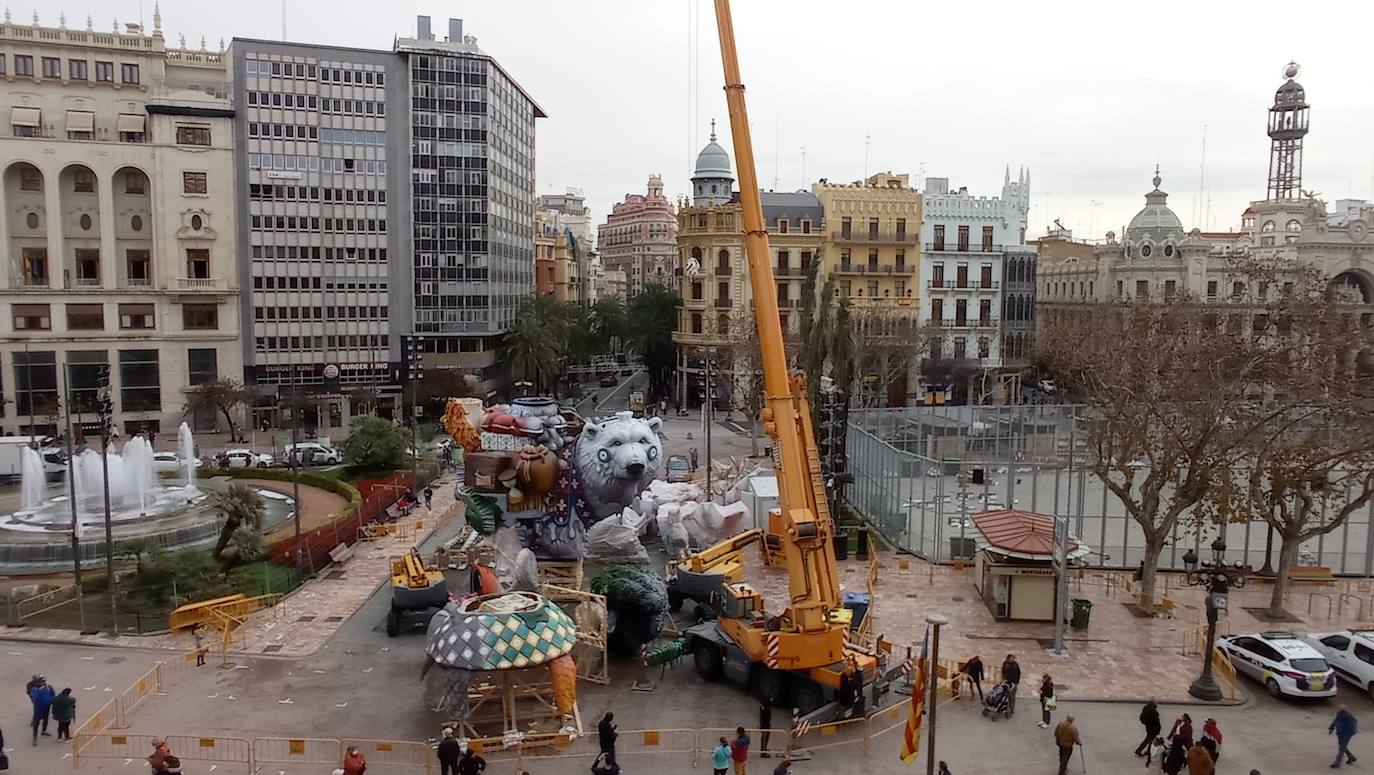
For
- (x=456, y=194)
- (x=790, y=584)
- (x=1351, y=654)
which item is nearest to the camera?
(x=790, y=584)

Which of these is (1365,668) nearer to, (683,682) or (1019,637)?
(1019,637)

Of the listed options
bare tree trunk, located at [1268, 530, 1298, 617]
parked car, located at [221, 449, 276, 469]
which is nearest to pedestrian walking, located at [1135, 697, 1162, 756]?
bare tree trunk, located at [1268, 530, 1298, 617]

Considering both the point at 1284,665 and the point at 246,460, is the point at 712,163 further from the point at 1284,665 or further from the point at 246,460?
the point at 1284,665

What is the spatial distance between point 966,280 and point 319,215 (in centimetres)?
4228

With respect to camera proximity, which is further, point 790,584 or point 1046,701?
point 790,584

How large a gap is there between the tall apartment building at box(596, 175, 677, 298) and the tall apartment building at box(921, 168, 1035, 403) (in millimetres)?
85547

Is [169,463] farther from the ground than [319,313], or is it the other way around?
A: [319,313]

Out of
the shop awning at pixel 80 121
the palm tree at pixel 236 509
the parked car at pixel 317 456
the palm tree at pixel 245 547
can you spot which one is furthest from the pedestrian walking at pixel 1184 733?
the shop awning at pixel 80 121

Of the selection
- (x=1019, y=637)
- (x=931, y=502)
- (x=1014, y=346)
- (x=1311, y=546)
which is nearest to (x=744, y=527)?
(x=931, y=502)

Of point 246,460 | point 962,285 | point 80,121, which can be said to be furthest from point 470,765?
point 962,285

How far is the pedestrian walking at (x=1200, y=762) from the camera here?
1512 cm

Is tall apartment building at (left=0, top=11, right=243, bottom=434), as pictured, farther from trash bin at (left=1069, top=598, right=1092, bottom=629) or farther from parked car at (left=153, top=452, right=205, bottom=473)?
trash bin at (left=1069, top=598, right=1092, bottom=629)

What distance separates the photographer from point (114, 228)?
56000 mm

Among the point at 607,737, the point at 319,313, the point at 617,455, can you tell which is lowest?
the point at 607,737
